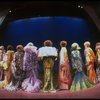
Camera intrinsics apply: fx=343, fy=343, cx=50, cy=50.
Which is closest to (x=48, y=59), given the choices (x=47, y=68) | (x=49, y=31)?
(x=47, y=68)

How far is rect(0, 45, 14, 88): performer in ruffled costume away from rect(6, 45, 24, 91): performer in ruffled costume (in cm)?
3

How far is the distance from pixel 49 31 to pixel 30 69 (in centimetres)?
32

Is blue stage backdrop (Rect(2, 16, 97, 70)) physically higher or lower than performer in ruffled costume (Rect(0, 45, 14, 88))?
higher

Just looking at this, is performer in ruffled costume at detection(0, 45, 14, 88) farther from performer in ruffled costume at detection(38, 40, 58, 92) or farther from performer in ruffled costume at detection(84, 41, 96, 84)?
performer in ruffled costume at detection(84, 41, 96, 84)

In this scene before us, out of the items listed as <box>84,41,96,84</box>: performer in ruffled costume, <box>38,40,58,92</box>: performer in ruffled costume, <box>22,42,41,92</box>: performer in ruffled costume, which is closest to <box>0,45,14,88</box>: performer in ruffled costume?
<box>22,42,41,92</box>: performer in ruffled costume

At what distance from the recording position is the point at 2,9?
8.42 ft

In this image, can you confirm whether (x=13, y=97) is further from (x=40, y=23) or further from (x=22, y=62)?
(x=40, y=23)

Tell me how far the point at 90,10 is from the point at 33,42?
0.49 m

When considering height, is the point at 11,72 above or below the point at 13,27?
below

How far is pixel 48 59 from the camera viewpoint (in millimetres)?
2412

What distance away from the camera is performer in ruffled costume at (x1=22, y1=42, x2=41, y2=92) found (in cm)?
234

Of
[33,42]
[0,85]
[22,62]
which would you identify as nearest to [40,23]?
[33,42]

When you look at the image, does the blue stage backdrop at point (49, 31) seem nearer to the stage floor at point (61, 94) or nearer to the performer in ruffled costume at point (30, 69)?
the performer in ruffled costume at point (30, 69)

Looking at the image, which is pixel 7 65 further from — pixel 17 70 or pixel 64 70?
pixel 64 70
